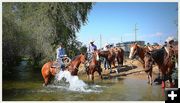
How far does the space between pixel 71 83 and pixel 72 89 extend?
0.11 m

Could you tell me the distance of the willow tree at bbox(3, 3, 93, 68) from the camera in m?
5.25

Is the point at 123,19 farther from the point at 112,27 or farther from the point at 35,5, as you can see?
the point at 35,5

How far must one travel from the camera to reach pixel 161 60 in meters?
5.26

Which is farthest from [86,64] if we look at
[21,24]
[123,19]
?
[21,24]

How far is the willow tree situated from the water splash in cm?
38

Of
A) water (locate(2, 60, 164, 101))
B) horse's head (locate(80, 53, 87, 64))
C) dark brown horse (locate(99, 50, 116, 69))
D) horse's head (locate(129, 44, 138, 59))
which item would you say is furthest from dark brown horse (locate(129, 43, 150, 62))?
horse's head (locate(80, 53, 87, 64))

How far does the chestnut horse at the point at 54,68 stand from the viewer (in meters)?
5.17

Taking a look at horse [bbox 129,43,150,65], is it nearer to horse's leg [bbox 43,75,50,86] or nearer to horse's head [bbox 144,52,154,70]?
horse's head [bbox 144,52,154,70]

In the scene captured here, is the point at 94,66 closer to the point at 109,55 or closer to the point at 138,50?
the point at 109,55

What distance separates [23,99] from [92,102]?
1193mm

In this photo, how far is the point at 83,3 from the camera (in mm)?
5184

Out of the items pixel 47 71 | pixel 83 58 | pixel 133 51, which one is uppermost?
pixel 133 51

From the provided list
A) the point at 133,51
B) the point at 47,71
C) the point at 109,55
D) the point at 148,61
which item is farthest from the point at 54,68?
the point at 148,61

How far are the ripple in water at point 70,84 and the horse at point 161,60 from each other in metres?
0.94
